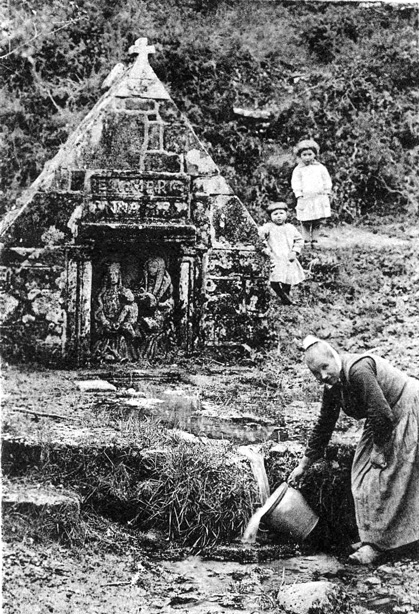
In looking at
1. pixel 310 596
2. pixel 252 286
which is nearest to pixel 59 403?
pixel 252 286

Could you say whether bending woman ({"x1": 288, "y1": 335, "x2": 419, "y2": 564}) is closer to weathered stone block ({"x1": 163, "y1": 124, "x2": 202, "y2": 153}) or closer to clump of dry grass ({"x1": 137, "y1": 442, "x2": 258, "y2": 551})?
clump of dry grass ({"x1": 137, "y1": 442, "x2": 258, "y2": 551})

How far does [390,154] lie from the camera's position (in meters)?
5.50

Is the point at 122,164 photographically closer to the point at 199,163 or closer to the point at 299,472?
the point at 199,163

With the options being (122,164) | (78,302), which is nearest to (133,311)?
(78,302)

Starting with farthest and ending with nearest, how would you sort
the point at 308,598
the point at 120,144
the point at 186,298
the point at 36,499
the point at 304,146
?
the point at 304,146 < the point at 186,298 < the point at 120,144 < the point at 36,499 < the point at 308,598

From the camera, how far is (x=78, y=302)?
5117 millimetres

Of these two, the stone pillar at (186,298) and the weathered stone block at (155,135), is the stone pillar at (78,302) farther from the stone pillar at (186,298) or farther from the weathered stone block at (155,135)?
the weathered stone block at (155,135)

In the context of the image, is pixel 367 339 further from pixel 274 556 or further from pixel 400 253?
pixel 274 556

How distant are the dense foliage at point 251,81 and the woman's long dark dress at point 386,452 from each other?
1094 mm

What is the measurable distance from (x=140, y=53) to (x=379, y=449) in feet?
8.72

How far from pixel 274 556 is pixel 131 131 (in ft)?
8.39

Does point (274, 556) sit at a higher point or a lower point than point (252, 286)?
lower

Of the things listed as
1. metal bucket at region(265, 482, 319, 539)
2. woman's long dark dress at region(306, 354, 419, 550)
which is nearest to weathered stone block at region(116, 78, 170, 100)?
woman's long dark dress at region(306, 354, 419, 550)

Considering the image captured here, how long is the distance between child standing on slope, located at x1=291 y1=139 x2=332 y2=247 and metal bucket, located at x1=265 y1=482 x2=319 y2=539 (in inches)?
58.5
